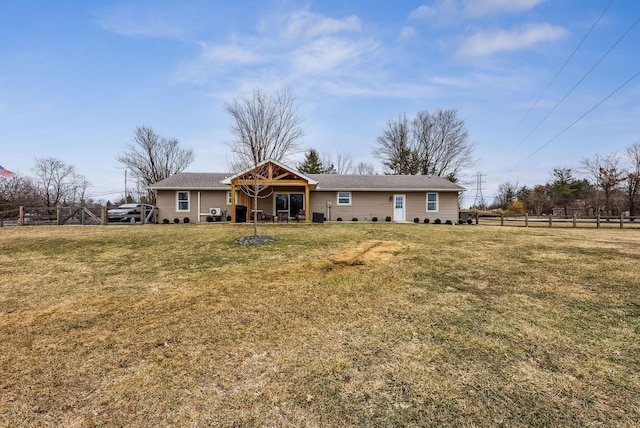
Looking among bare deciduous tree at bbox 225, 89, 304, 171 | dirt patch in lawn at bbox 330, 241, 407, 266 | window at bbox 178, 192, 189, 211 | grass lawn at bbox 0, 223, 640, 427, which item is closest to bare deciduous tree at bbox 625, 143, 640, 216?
grass lawn at bbox 0, 223, 640, 427

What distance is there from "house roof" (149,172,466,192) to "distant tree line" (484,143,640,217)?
35.1 ft

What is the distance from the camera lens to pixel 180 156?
37.8 m

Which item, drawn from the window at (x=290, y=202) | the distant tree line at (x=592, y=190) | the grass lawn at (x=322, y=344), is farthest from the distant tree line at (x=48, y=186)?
the distant tree line at (x=592, y=190)

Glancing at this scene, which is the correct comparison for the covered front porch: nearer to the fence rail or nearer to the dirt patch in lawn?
the dirt patch in lawn

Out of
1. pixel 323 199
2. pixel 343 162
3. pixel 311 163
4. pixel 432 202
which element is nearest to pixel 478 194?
pixel 343 162

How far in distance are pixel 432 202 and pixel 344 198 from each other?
6552 millimetres

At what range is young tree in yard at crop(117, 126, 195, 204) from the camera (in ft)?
117

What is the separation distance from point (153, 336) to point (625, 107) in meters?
30.3

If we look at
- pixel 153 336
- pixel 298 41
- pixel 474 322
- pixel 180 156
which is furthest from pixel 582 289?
pixel 180 156

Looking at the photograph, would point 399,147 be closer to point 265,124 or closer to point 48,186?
point 265,124

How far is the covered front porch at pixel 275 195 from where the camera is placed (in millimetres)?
16031

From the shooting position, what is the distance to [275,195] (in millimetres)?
19719

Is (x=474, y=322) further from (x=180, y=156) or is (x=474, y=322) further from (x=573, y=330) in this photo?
(x=180, y=156)

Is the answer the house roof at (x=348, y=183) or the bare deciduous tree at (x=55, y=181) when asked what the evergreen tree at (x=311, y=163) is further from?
the bare deciduous tree at (x=55, y=181)
